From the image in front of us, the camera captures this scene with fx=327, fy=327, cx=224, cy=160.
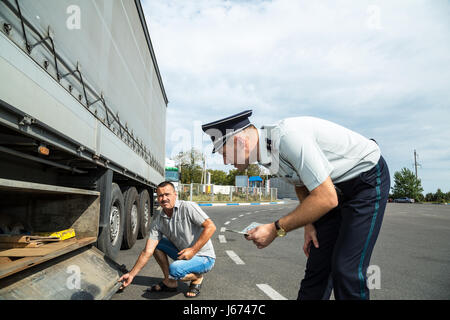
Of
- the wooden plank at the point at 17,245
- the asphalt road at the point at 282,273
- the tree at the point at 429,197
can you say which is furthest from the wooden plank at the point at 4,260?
the tree at the point at 429,197

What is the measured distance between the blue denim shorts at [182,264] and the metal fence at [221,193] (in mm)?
21672

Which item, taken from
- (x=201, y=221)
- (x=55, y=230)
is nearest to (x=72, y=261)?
(x=55, y=230)

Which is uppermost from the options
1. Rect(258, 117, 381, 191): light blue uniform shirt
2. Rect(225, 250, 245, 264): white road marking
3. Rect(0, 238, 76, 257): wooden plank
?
Rect(258, 117, 381, 191): light blue uniform shirt

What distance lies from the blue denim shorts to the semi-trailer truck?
59 centimetres

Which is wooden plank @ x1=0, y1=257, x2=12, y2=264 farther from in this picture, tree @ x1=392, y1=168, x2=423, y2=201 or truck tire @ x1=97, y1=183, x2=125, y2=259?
tree @ x1=392, y1=168, x2=423, y2=201

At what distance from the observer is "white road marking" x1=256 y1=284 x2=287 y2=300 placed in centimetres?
338

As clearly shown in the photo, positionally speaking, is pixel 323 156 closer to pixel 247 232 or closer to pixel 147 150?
pixel 247 232

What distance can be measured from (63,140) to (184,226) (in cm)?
158

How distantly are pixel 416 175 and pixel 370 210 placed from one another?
83.0m

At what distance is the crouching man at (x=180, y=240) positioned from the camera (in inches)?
139

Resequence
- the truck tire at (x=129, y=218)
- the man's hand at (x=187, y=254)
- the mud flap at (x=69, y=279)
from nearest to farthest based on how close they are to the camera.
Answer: the mud flap at (x=69, y=279)
the man's hand at (x=187, y=254)
the truck tire at (x=129, y=218)

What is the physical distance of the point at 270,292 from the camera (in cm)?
358

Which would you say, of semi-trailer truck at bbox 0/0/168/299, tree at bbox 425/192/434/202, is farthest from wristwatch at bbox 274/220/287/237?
tree at bbox 425/192/434/202

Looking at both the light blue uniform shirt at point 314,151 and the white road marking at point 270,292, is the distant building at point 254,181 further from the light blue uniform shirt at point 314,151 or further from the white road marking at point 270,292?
the light blue uniform shirt at point 314,151
